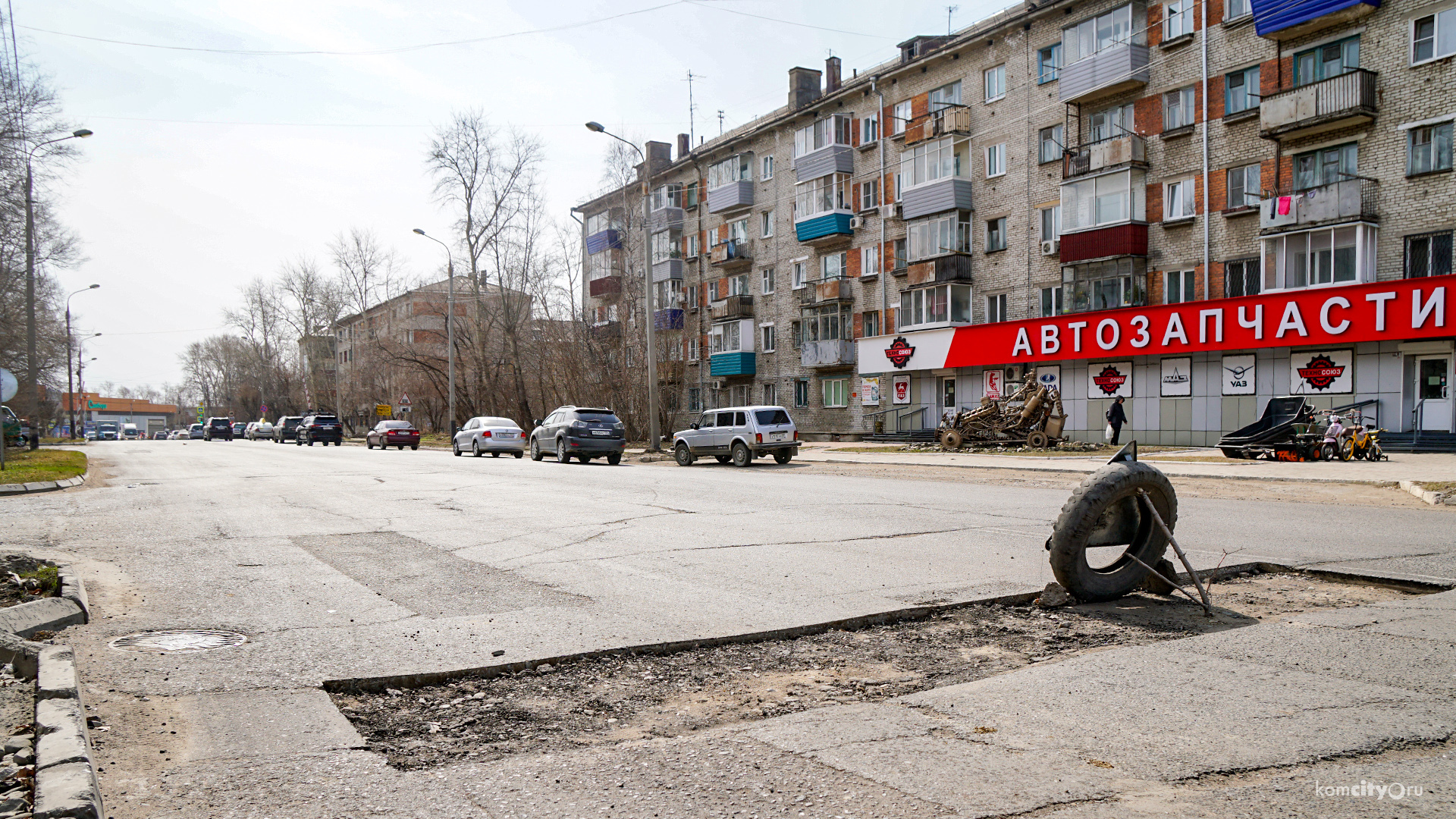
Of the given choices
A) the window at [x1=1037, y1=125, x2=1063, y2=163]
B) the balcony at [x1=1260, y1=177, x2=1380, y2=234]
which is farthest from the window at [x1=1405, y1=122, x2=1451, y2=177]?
the window at [x1=1037, y1=125, x2=1063, y2=163]

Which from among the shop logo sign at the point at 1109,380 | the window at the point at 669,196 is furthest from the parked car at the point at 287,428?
the shop logo sign at the point at 1109,380

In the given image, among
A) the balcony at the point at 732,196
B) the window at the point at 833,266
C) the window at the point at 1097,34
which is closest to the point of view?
the window at the point at 1097,34

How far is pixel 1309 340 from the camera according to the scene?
2639 cm

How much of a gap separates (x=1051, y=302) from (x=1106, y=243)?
3.52 metres

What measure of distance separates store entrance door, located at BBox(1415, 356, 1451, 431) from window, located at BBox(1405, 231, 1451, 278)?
7.74 ft

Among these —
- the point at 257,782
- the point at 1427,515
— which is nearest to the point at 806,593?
the point at 257,782

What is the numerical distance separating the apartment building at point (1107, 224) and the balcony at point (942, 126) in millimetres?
107

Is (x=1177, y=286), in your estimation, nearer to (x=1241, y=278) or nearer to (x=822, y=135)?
(x=1241, y=278)

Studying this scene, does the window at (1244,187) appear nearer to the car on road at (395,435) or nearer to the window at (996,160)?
the window at (996,160)

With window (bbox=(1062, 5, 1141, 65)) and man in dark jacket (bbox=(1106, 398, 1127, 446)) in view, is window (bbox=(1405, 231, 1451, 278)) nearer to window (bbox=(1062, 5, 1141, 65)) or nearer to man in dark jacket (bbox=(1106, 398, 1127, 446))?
man in dark jacket (bbox=(1106, 398, 1127, 446))

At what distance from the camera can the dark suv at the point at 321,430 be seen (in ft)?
178

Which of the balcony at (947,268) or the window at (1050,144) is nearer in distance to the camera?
the window at (1050,144)

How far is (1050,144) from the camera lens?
34.8 meters

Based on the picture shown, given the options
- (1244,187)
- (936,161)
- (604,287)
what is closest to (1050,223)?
(936,161)
